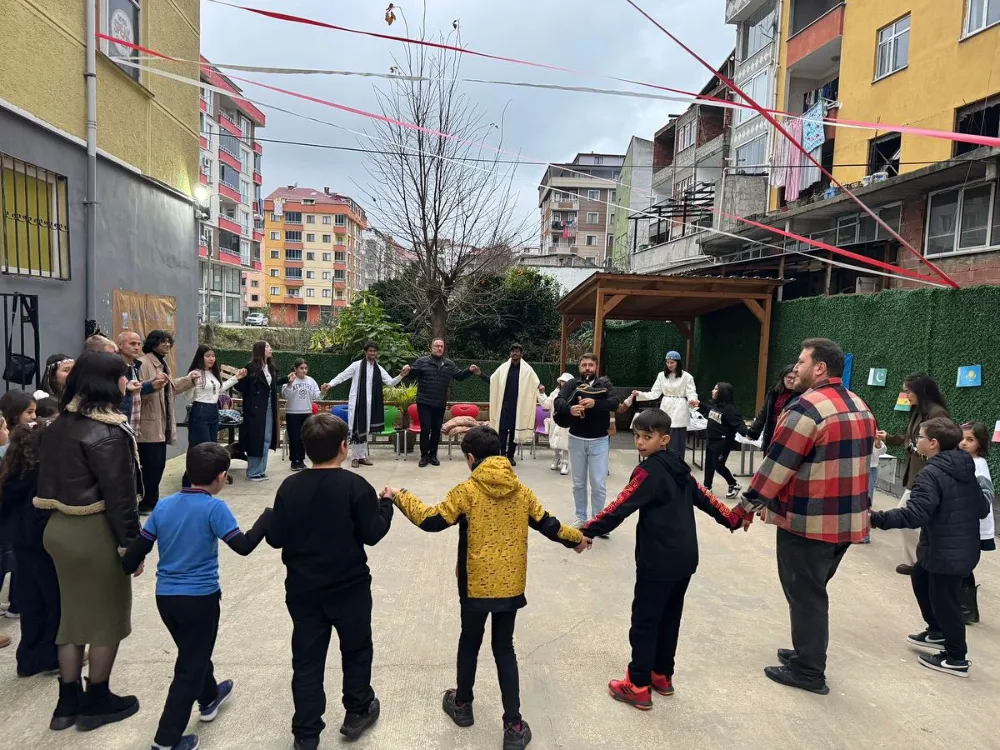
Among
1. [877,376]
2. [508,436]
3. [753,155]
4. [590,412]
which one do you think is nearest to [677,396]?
[508,436]

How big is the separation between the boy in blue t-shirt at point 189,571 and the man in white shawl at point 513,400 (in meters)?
6.55

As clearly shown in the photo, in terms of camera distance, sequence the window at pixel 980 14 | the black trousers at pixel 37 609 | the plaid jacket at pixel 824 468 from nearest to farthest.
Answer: the black trousers at pixel 37 609, the plaid jacket at pixel 824 468, the window at pixel 980 14

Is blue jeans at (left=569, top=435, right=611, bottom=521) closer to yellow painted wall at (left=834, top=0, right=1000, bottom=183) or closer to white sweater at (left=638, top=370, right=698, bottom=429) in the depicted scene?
white sweater at (left=638, top=370, right=698, bottom=429)

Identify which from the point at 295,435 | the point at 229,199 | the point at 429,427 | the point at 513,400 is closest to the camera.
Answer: the point at 295,435

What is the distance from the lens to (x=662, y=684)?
3193 millimetres

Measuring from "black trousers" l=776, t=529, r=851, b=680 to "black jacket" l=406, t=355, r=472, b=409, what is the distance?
5.65 m

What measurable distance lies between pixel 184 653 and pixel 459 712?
124cm

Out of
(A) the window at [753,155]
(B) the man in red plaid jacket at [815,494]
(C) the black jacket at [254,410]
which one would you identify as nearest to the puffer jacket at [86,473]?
(B) the man in red plaid jacket at [815,494]

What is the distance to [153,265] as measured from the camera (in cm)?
828

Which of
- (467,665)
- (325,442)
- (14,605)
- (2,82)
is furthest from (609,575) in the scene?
(2,82)

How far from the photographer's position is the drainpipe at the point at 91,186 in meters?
6.61

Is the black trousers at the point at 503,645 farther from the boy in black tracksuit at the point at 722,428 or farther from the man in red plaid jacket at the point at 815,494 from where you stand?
the boy in black tracksuit at the point at 722,428

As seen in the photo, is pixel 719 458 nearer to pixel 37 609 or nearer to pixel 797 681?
pixel 797 681

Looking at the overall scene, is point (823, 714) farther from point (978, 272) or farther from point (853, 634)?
point (978, 272)
